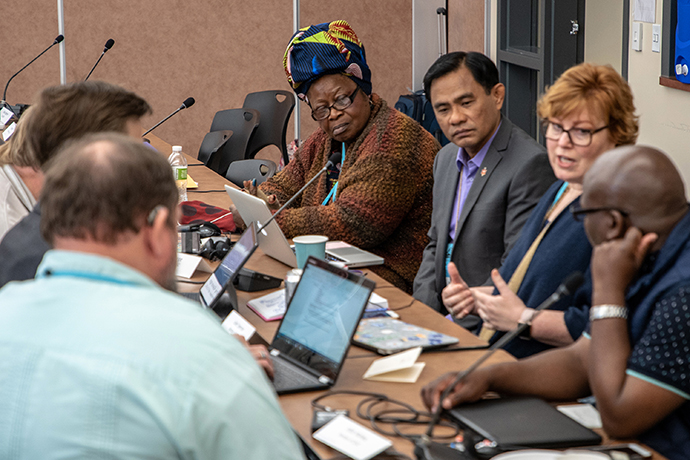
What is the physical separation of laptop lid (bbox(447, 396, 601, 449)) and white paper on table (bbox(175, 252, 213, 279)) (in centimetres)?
127

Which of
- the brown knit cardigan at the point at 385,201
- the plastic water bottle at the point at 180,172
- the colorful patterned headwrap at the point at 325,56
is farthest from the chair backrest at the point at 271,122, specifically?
the brown knit cardigan at the point at 385,201

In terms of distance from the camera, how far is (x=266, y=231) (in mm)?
2469

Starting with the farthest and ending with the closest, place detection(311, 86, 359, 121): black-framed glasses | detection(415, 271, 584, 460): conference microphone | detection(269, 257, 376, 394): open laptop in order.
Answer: detection(311, 86, 359, 121): black-framed glasses < detection(269, 257, 376, 394): open laptop < detection(415, 271, 584, 460): conference microphone

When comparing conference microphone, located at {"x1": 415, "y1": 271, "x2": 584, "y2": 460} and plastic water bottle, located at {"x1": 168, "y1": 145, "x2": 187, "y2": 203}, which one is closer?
conference microphone, located at {"x1": 415, "y1": 271, "x2": 584, "y2": 460}

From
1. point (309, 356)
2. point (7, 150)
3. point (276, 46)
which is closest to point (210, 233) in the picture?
point (7, 150)

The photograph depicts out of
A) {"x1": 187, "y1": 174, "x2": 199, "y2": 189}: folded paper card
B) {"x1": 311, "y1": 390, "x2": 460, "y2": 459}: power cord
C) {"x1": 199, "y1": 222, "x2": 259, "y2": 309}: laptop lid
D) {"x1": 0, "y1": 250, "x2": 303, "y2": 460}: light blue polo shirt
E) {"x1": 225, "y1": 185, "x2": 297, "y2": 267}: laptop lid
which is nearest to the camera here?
{"x1": 0, "y1": 250, "x2": 303, "y2": 460}: light blue polo shirt

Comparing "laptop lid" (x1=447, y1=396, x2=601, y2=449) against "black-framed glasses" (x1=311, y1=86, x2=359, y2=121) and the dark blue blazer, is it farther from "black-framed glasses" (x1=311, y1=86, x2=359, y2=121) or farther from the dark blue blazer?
"black-framed glasses" (x1=311, y1=86, x2=359, y2=121)

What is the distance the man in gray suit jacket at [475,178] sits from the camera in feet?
7.49

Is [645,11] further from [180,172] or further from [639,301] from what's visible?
[639,301]

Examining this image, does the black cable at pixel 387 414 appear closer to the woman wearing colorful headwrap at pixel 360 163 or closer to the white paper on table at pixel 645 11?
the woman wearing colorful headwrap at pixel 360 163

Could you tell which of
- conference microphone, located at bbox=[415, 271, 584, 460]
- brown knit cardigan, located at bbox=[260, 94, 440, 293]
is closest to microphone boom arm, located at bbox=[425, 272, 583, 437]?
conference microphone, located at bbox=[415, 271, 584, 460]

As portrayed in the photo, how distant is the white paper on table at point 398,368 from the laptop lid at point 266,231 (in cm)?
80

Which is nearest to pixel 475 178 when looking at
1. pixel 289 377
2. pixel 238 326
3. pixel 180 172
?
pixel 238 326

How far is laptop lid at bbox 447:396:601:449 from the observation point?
1.23 metres
